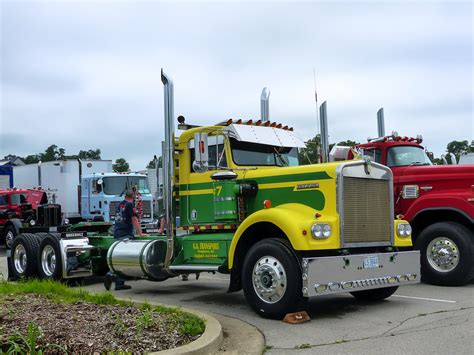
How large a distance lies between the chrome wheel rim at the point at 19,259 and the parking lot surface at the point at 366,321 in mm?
3036

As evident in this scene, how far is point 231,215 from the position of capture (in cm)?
830

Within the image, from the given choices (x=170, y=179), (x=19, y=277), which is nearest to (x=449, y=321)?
(x=170, y=179)

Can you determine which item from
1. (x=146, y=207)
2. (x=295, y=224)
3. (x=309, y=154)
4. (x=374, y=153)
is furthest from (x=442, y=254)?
(x=146, y=207)

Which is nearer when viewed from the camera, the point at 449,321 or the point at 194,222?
the point at 449,321

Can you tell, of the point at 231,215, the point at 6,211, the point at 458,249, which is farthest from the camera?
the point at 6,211

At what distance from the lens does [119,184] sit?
2225 cm

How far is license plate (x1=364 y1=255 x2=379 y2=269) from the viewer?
7.28 metres

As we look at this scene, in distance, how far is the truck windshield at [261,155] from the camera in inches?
342

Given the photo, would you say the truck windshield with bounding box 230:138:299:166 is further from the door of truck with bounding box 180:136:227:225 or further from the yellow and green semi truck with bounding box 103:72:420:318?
the door of truck with bounding box 180:136:227:225

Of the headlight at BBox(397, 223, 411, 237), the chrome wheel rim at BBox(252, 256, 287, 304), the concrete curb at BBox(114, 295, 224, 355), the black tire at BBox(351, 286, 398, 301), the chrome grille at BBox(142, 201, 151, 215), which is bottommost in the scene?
the black tire at BBox(351, 286, 398, 301)

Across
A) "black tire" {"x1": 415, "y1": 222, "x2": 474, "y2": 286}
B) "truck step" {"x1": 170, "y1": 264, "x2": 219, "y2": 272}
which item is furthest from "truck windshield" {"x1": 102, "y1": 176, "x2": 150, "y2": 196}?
"black tire" {"x1": 415, "y1": 222, "x2": 474, "y2": 286}

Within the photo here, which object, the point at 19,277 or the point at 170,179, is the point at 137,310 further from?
the point at 19,277

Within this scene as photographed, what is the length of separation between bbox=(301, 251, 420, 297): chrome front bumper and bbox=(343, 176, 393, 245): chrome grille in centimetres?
32

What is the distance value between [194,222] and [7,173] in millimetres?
19341
